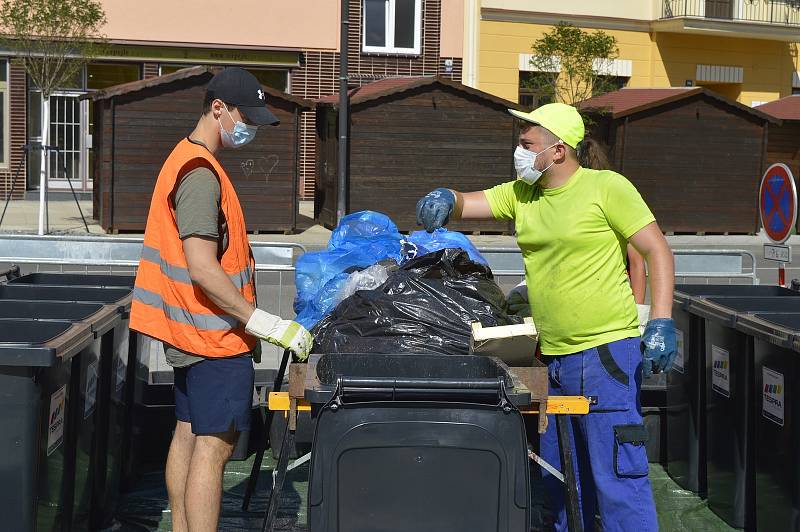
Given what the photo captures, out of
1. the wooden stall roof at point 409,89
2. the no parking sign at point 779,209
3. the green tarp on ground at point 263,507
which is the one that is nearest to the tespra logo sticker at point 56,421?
the green tarp on ground at point 263,507

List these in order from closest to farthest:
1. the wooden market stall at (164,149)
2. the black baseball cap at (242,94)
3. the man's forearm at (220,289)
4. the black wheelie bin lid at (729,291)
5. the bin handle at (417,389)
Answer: the bin handle at (417,389), the man's forearm at (220,289), the black baseball cap at (242,94), the black wheelie bin lid at (729,291), the wooden market stall at (164,149)

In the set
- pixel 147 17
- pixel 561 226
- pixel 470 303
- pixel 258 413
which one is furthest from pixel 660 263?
pixel 147 17

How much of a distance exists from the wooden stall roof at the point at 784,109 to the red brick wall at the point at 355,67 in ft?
23.6

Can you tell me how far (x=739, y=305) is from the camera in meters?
5.34

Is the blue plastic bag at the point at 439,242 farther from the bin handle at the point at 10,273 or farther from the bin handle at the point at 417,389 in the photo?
the bin handle at the point at 417,389

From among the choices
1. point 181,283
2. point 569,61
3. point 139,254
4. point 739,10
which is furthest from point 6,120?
point 181,283

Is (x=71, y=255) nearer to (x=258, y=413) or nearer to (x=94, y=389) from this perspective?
(x=258, y=413)

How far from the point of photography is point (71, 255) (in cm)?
736

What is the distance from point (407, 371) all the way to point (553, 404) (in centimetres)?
50

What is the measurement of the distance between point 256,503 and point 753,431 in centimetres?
225

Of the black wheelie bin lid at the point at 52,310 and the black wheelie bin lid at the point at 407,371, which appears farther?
the black wheelie bin lid at the point at 52,310

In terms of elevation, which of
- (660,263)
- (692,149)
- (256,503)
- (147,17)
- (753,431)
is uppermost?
(147,17)

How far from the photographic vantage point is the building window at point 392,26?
2602 cm

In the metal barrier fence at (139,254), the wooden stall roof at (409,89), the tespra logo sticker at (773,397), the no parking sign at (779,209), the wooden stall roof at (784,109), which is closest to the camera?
the tespra logo sticker at (773,397)
